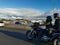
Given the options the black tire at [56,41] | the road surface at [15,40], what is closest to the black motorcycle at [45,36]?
the black tire at [56,41]

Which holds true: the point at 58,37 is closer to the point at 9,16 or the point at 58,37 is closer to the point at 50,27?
the point at 50,27

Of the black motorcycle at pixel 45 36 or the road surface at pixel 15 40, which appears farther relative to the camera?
the road surface at pixel 15 40

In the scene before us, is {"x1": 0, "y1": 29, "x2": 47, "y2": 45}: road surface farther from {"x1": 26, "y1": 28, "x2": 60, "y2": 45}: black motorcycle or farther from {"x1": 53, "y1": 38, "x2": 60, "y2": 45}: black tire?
{"x1": 53, "y1": 38, "x2": 60, "y2": 45}: black tire

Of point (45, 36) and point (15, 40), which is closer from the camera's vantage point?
point (45, 36)

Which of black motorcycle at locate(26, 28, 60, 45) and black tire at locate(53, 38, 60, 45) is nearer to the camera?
black tire at locate(53, 38, 60, 45)

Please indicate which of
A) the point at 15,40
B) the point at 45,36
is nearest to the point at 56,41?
the point at 45,36

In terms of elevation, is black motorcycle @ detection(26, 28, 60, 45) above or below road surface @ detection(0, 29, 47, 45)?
above

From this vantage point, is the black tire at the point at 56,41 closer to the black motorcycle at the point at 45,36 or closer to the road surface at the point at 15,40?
the black motorcycle at the point at 45,36

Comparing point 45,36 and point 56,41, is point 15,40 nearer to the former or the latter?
point 45,36

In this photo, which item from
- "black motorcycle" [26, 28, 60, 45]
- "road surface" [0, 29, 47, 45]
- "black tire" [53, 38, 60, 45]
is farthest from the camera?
"road surface" [0, 29, 47, 45]

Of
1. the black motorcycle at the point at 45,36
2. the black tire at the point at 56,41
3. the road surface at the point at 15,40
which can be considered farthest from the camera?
the road surface at the point at 15,40

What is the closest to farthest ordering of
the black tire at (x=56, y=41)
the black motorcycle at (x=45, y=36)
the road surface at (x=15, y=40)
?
the black tire at (x=56, y=41) < the black motorcycle at (x=45, y=36) < the road surface at (x=15, y=40)

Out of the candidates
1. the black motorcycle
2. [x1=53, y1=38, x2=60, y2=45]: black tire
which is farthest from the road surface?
[x1=53, y1=38, x2=60, y2=45]: black tire

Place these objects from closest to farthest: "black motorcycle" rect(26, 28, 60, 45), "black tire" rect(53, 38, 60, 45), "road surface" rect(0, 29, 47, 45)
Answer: "black tire" rect(53, 38, 60, 45)
"black motorcycle" rect(26, 28, 60, 45)
"road surface" rect(0, 29, 47, 45)
